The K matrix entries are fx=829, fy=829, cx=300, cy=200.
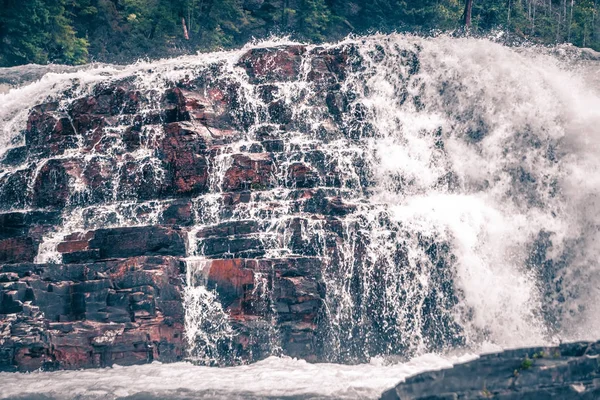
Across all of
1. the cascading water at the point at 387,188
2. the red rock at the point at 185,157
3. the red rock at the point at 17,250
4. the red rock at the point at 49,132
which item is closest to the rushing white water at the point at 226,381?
the cascading water at the point at 387,188

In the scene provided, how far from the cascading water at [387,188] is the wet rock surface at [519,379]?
1040cm

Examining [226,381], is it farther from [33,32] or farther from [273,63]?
[33,32]

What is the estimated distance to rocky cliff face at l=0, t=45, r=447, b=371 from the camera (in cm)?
3203

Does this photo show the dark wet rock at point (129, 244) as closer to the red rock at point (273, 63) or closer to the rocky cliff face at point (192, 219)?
the rocky cliff face at point (192, 219)

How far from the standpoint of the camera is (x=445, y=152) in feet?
129

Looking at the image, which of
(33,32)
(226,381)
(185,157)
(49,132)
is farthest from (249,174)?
(33,32)

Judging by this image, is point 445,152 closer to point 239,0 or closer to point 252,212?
point 252,212

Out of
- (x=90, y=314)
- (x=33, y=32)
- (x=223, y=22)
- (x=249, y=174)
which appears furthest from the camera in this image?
(x=223, y=22)

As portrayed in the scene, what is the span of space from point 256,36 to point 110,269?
40.3m

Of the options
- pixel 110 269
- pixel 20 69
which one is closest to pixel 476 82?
pixel 110 269

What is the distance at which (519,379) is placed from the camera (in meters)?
21.9

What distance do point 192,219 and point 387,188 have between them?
8937 millimetres

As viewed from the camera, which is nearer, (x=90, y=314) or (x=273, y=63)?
(x=90, y=314)

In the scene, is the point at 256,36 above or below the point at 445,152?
above
